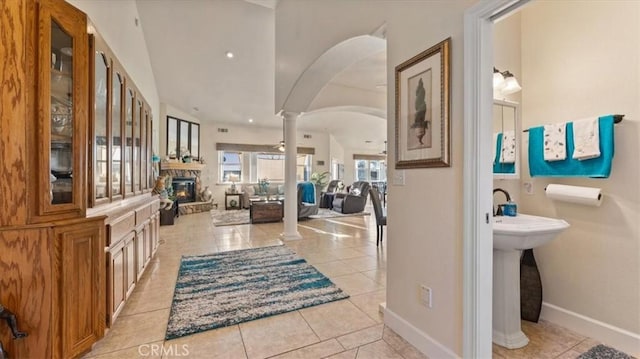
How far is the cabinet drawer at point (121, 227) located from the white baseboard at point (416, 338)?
2.08 m

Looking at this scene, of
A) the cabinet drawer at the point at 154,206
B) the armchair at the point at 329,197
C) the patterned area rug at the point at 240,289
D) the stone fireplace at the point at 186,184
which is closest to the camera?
the patterned area rug at the point at 240,289

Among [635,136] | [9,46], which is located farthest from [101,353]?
[635,136]

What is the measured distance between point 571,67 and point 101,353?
12.7 ft

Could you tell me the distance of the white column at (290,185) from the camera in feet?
15.2

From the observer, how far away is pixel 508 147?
224 cm

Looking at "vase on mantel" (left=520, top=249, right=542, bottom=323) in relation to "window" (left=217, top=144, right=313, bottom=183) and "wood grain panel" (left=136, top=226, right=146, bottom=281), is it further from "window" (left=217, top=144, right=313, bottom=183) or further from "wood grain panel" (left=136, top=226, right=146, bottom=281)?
"window" (left=217, top=144, right=313, bottom=183)

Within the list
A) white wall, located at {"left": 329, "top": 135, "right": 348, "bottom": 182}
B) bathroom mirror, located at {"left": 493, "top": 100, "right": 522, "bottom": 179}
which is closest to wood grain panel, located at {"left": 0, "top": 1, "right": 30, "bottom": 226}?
bathroom mirror, located at {"left": 493, "top": 100, "right": 522, "bottom": 179}

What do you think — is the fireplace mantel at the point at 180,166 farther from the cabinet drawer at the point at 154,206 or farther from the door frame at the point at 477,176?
the door frame at the point at 477,176

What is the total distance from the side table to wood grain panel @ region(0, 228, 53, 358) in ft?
25.2

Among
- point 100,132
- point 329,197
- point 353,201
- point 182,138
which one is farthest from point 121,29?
point 329,197

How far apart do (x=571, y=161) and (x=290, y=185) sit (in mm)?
3650

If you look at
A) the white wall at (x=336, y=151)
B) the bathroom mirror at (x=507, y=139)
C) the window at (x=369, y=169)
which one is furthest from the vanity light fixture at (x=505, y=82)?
the window at (x=369, y=169)

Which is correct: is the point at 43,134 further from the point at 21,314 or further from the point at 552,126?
the point at 552,126

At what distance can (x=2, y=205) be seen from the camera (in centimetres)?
135
